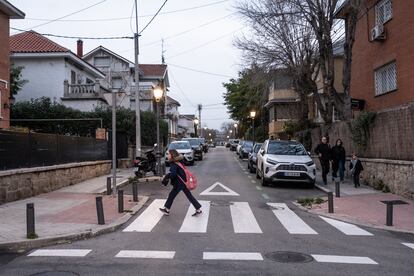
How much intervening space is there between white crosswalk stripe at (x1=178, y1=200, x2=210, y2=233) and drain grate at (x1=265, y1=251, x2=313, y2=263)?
88.3 inches

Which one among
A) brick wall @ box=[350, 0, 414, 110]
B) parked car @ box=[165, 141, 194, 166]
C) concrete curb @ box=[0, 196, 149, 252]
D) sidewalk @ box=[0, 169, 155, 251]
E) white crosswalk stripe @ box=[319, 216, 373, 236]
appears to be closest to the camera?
concrete curb @ box=[0, 196, 149, 252]

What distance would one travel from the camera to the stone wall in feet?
44.7

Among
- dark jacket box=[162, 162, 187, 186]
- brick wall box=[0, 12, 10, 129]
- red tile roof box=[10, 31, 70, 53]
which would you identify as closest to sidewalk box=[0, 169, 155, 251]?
dark jacket box=[162, 162, 187, 186]

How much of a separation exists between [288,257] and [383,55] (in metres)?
15.3

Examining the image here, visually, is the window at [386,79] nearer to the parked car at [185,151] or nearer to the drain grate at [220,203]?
the drain grate at [220,203]

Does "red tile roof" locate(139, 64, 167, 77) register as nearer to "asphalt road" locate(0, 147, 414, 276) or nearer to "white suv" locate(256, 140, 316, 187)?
"white suv" locate(256, 140, 316, 187)

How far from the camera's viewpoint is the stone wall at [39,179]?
13609 millimetres

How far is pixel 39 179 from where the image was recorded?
15.7 m

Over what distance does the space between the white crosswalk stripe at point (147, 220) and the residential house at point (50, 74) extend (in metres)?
20.8

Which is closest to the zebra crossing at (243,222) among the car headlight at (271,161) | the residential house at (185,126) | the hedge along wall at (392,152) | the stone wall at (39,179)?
the stone wall at (39,179)

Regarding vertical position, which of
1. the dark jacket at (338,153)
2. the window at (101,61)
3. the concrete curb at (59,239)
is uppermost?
the window at (101,61)

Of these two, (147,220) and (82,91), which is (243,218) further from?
(82,91)

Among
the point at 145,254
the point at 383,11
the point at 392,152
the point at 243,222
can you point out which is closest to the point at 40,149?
the point at 243,222

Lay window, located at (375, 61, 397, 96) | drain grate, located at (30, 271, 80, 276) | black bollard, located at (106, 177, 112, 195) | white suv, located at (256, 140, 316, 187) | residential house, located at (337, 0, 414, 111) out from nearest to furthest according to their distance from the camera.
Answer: drain grate, located at (30, 271, 80, 276) < black bollard, located at (106, 177, 112, 195) < white suv, located at (256, 140, 316, 187) < residential house, located at (337, 0, 414, 111) < window, located at (375, 61, 397, 96)
